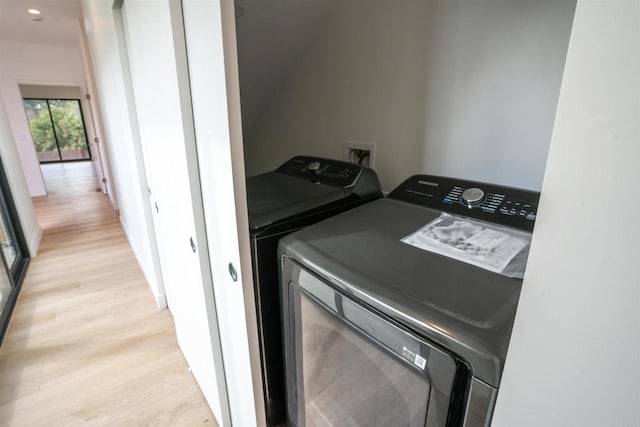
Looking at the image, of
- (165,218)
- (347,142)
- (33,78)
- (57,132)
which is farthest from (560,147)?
(57,132)

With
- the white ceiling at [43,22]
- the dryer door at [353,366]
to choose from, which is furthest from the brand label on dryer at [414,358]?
the white ceiling at [43,22]

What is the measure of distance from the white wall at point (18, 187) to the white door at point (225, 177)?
3165 millimetres

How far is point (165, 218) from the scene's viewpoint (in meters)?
1.42

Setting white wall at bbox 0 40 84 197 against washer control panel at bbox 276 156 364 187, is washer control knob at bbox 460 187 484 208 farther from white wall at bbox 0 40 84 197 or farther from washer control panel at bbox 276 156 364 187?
white wall at bbox 0 40 84 197

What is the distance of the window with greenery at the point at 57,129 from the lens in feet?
30.8

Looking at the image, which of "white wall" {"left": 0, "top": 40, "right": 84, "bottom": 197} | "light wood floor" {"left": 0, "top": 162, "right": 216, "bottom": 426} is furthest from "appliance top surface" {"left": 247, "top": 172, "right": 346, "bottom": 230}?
"white wall" {"left": 0, "top": 40, "right": 84, "bottom": 197}

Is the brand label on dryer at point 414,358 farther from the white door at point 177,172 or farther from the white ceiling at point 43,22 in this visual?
the white ceiling at point 43,22

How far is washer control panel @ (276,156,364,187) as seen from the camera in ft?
4.06

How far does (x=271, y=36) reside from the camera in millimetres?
1562

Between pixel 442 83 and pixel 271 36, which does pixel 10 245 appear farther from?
pixel 442 83

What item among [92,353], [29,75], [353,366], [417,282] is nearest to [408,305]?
[417,282]

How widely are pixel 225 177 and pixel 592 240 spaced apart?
696mm

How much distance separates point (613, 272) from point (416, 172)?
1.06 metres

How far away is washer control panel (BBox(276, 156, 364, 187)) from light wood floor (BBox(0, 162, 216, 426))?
1.19m
